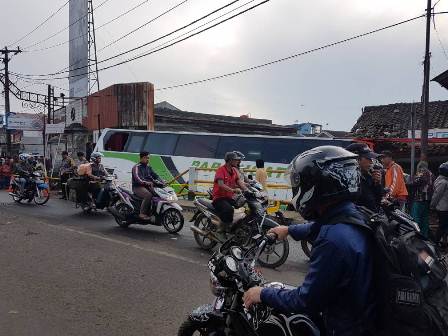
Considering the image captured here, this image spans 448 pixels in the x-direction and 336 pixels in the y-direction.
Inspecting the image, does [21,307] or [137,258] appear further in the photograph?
[137,258]

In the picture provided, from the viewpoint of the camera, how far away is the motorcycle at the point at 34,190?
15.5 meters

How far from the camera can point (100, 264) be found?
7.21 m

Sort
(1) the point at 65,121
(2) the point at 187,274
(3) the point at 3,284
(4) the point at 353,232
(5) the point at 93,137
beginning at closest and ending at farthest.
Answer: (4) the point at 353,232 < (3) the point at 3,284 < (2) the point at 187,274 < (5) the point at 93,137 < (1) the point at 65,121

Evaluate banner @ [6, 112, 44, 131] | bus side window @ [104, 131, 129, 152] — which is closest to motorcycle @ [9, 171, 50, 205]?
bus side window @ [104, 131, 129, 152]

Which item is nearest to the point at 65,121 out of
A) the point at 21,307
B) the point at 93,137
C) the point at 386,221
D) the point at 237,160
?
the point at 93,137

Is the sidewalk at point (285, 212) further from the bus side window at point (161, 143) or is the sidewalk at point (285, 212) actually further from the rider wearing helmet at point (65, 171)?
the bus side window at point (161, 143)

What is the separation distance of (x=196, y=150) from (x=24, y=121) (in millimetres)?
23441

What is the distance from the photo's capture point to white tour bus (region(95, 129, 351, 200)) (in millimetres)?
17109

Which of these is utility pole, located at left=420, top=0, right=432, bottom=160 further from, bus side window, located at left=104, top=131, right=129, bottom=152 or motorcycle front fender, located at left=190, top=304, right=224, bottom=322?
motorcycle front fender, located at left=190, top=304, right=224, bottom=322

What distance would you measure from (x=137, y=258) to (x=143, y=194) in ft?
9.12

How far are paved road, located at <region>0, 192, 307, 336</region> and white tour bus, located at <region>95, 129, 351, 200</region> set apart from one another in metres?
6.25

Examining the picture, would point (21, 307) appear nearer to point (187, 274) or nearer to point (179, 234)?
point (187, 274)

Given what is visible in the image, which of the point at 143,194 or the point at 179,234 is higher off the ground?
the point at 143,194

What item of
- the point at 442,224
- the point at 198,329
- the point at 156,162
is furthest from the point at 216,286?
the point at 156,162
